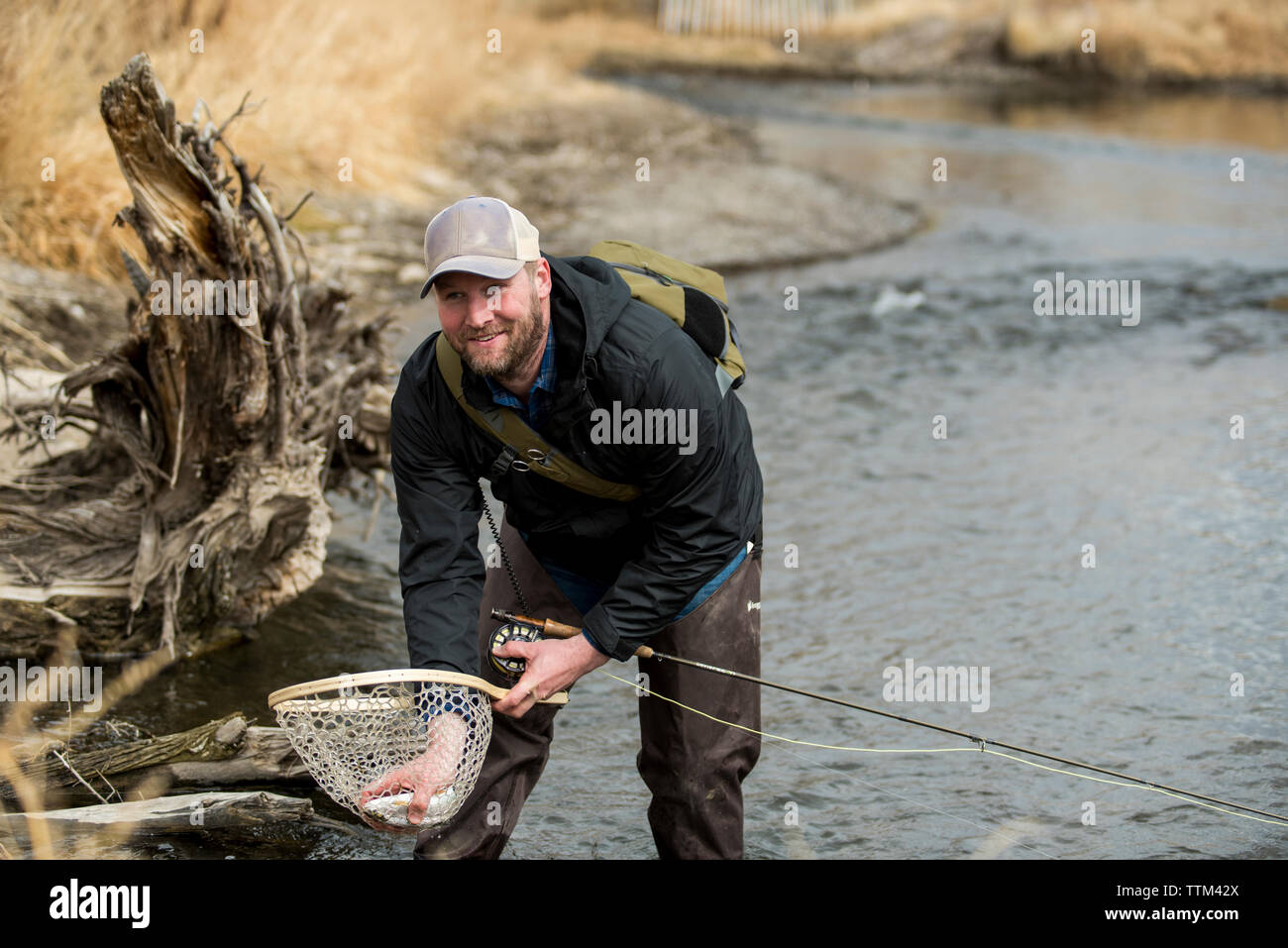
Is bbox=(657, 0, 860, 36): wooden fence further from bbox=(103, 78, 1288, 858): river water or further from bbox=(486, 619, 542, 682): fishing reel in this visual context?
bbox=(486, 619, 542, 682): fishing reel

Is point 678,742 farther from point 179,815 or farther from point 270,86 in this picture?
point 270,86

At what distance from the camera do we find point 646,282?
3.74 meters

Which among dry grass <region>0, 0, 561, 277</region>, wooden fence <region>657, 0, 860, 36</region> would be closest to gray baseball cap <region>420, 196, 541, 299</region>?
dry grass <region>0, 0, 561, 277</region>

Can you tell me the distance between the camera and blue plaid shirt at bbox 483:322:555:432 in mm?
3557

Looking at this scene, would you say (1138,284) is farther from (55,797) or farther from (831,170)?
(55,797)

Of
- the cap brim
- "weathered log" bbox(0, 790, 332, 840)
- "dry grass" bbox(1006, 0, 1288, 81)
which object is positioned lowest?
"weathered log" bbox(0, 790, 332, 840)

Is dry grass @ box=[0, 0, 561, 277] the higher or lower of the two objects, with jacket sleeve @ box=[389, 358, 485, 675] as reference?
higher

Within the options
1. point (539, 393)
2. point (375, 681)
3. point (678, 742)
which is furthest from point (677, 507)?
point (375, 681)

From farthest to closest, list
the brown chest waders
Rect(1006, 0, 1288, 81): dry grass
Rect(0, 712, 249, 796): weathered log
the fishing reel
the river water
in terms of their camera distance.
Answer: Rect(1006, 0, 1288, 81): dry grass → the river water → Rect(0, 712, 249, 796): weathered log → the brown chest waders → the fishing reel

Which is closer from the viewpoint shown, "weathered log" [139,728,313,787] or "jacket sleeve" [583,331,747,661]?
"jacket sleeve" [583,331,747,661]

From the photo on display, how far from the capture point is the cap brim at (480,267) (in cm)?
330

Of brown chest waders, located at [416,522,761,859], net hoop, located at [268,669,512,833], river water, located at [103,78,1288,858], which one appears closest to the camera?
net hoop, located at [268,669,512,833]

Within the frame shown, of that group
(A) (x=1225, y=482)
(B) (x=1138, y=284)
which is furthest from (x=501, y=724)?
(B) (x=1138, y=284)
